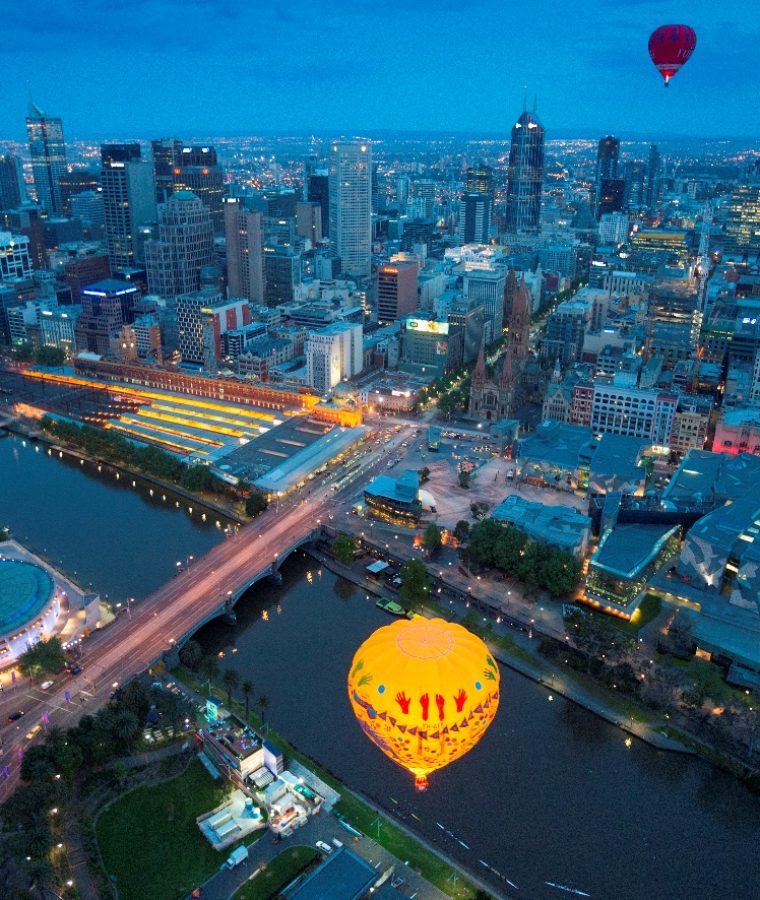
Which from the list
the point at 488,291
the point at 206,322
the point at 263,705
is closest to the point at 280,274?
the point at 206,322

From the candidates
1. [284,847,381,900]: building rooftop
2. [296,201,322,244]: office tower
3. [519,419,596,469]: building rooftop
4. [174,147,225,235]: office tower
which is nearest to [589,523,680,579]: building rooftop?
[519,419,596,469]: building rooftop

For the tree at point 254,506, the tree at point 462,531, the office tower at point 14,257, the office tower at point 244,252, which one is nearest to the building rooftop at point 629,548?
the tree at point 462,531

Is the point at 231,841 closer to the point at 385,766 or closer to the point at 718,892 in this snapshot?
the point at 385,766

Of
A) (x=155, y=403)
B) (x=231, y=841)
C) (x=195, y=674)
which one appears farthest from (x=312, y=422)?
(x=231, y=841)

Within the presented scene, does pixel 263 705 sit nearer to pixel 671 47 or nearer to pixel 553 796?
pixel 553 796

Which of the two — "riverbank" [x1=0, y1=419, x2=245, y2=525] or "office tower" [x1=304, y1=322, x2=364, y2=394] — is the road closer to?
"riverbank" [x1=0, y1=419, x2=245, y2=525]

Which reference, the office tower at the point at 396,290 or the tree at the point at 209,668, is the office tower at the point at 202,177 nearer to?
the office tower at the point at 396,290

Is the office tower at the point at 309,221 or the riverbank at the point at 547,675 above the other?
the office tower at the point at 309,221
